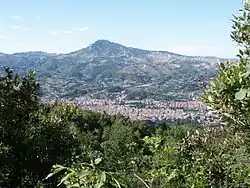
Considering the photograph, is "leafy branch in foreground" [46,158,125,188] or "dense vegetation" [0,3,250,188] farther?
"dense vegetation" [0,3,250,188]

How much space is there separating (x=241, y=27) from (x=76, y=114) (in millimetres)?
64185

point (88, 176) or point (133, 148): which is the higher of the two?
point (88, 176)

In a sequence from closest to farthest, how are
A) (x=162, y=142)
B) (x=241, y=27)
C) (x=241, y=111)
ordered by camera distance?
(x=241, y=111) → (x=241, y=27) → (x=162, y=142)

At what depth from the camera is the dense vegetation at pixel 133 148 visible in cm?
247

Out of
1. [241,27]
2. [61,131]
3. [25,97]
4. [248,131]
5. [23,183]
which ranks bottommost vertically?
[23,183]

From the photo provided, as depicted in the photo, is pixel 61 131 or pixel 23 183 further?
pixel 61 131

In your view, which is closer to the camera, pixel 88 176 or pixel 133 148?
pixel 88 176

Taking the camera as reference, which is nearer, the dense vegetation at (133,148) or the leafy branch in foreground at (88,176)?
the leafy branch in foreground at (88,176)

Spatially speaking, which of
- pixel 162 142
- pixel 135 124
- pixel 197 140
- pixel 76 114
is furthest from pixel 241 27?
pixel 135 124

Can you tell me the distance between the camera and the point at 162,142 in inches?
392

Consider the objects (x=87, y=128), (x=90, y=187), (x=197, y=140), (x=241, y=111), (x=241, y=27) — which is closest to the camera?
(x=90, y=187)

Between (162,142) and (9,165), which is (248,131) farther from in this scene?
(9,165)

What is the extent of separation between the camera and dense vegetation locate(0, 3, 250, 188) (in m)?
2.47

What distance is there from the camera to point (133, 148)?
28.4m
